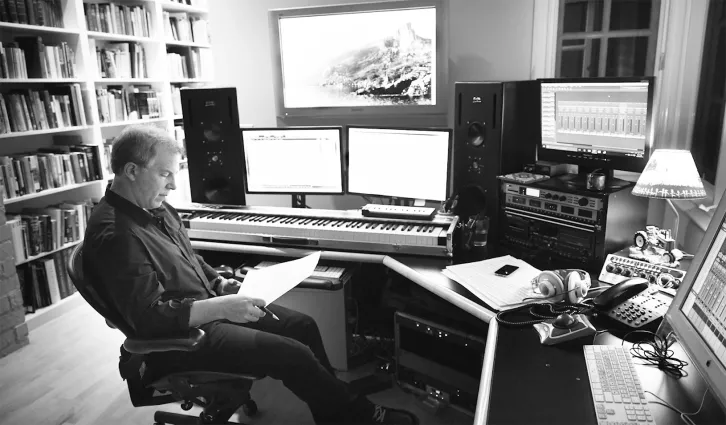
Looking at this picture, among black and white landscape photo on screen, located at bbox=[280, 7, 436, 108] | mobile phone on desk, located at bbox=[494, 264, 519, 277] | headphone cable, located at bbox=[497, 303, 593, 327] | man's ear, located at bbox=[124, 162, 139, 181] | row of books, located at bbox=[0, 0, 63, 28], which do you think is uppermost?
row of books, located at bbox=[0, 0, 63, 28]

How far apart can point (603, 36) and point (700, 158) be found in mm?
889

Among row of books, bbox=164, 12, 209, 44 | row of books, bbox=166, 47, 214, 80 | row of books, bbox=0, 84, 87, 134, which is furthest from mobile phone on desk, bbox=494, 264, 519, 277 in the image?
row of books, bbox=164, 12, 209, 44

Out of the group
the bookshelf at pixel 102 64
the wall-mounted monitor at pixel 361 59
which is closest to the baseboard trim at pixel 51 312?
the bookshelf at pixel 102 64

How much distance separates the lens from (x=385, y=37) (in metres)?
2.84

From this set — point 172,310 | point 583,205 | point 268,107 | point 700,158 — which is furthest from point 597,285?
point 268,107

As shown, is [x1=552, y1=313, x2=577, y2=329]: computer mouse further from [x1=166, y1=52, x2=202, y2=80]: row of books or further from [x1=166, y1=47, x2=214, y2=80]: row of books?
[x1=166, y1=52, x2=202, y2=80]: row of books

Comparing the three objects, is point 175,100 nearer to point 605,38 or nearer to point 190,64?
point 190,64

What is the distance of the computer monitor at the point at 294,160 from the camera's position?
8.17ft

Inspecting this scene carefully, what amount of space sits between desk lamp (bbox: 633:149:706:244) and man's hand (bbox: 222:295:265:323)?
1306 millimetres

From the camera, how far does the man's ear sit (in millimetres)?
1649

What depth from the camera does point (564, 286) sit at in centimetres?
153

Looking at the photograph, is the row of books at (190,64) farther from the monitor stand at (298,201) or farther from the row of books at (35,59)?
the monitor stand at (298,201)

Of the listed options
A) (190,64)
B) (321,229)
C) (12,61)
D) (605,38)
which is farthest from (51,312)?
(605,38)

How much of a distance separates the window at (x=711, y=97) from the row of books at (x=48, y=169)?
11.6ft
